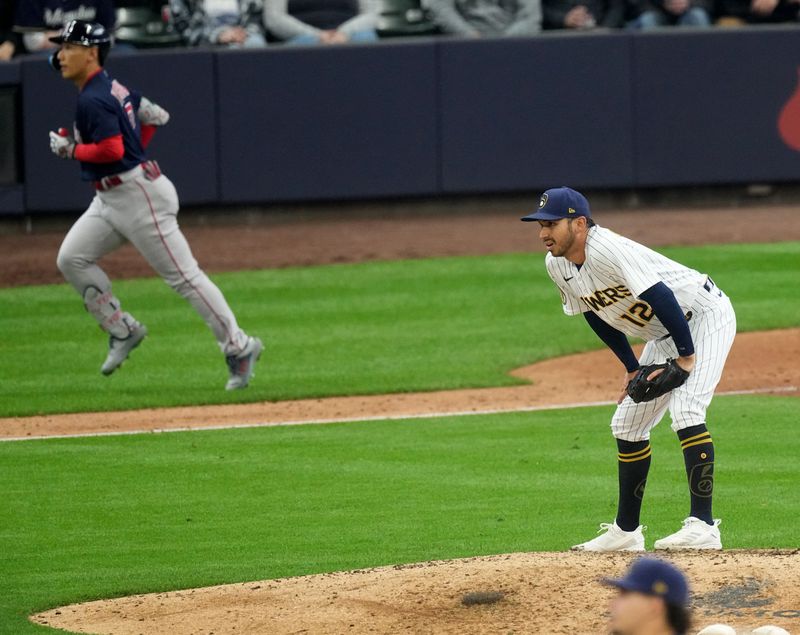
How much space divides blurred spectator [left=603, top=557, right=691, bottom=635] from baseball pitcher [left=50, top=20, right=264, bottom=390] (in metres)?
7.27

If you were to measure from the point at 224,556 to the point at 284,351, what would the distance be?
6.25 m

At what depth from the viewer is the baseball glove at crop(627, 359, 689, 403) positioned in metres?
6.61

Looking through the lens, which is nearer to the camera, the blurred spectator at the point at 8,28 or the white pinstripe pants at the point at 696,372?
the white pinstripe pants at the point at 696,372

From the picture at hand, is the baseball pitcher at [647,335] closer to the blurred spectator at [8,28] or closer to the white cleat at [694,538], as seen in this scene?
the white cleat at [694,538]

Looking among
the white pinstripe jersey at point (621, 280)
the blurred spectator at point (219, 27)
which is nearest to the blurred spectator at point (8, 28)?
the blurred spectator at point (219, 27)

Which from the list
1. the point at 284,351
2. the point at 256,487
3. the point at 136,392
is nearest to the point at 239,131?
the point at 284,351

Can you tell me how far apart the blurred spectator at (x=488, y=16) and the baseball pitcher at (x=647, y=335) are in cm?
1238

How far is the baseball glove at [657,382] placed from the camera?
6.61 metres

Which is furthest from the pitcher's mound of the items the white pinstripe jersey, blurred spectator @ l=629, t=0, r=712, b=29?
blurred spectator @ l=629, t=0, r=712, b=29

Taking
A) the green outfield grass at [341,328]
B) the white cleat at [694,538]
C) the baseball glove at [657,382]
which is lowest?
the green outfield grass at [341,328]

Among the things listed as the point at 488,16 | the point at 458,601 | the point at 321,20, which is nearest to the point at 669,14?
the point at 488,16

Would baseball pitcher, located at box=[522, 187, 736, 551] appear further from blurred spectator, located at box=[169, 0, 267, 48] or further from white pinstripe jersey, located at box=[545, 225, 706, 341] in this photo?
blurred spectator, located at box=[169, 0, 267, 48]

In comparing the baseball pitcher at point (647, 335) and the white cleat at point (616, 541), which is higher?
the baseball pitcher at point (647, 335)

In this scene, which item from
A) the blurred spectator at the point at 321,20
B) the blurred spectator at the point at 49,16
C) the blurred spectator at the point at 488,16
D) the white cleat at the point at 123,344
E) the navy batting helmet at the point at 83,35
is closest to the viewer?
the navy batting helmet at the point at 83,35
